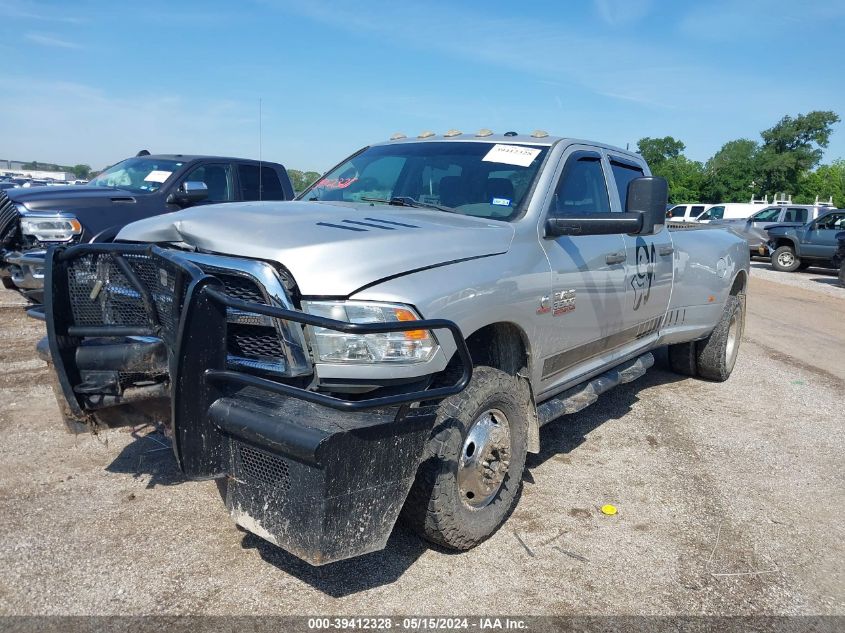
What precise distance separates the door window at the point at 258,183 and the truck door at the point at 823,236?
50.4 ft

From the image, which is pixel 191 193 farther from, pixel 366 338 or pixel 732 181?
pixel 732 181

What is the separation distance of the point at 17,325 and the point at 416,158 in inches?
226

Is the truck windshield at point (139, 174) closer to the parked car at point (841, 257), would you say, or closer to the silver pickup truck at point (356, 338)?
the silver pickup truck at point (356, 338)

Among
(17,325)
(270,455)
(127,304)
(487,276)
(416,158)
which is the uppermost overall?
(416,158)

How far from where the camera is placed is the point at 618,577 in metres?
3.21

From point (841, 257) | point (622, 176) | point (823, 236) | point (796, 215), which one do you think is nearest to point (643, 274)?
point (622, 176)

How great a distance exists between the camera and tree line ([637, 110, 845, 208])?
5706cm

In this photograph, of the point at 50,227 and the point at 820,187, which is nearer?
the point at 50,227

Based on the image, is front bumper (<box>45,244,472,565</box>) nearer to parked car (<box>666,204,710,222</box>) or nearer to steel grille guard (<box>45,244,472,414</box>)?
steel grille guard (<box>45,244,472,414</box>)

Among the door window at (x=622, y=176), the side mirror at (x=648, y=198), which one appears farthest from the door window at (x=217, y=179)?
the side mirror at (x=648, y=198)

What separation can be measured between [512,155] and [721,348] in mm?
3483

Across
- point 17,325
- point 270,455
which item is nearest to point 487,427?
point 270,455

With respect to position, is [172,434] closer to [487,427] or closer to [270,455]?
[270,455]

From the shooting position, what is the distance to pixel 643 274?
16.3 ft
